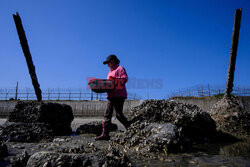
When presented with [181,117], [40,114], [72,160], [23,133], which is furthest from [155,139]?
[40,114]

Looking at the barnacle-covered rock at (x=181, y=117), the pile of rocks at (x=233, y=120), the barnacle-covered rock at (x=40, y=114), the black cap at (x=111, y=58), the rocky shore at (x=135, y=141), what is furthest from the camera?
the barnacle-covered rock at (x=40, y=114)

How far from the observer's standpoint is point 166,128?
343 cm

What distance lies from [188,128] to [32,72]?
→ 583 centimetres

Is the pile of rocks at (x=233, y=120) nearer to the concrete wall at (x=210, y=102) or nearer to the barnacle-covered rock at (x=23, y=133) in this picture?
the barnacle-covered rock at (x=23, y=133)

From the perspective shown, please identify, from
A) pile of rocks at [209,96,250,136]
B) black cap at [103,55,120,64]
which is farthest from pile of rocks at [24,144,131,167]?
pile of rocks at [209,96,250,136]

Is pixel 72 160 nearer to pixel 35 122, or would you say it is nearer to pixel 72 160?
pixel 72 160

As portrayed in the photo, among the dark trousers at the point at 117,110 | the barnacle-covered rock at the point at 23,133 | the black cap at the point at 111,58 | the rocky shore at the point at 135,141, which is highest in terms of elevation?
the black cap at the point at 111,58

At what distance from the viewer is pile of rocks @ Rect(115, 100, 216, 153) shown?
123 inches

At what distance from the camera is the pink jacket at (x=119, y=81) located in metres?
4.53

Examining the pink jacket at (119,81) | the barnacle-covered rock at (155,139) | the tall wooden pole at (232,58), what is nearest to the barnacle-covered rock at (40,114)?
the pink jacket at (119,81)

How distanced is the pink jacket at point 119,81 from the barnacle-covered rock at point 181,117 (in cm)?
77

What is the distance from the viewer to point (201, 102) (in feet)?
46.9

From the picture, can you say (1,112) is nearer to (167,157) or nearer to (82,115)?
(82,115)

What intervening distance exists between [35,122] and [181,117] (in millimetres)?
4327
